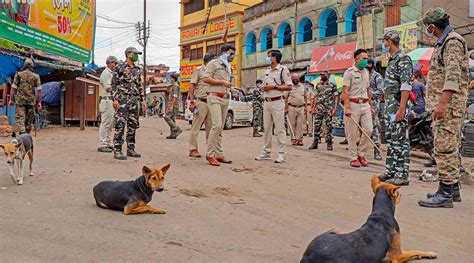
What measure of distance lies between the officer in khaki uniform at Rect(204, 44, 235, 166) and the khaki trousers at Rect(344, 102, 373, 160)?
Answer: 2.19m

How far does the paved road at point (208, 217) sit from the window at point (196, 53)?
98.5 feet

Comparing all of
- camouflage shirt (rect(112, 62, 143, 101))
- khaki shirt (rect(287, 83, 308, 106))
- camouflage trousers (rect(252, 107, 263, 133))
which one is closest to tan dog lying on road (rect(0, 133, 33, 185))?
camouflage shirt (rect(112, 62, 143, 101))

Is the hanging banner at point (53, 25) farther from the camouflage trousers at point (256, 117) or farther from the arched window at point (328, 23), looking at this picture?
the arched window at point (328, 23)

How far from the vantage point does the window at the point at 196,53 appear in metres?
35.9

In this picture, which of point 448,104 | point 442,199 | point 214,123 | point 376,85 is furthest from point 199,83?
point 442,199

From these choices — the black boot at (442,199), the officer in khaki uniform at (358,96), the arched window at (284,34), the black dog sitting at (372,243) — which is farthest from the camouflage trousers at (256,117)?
the arched window at (284,34)

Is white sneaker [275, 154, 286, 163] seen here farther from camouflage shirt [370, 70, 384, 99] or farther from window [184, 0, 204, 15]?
window [184, 0, 204, 15]

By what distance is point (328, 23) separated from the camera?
81.1 ft

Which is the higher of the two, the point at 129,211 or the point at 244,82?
the point at 244,82

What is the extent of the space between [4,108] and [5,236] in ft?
36.7

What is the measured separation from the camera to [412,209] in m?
Result: 4.40

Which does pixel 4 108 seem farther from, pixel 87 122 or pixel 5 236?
pixel 5 236

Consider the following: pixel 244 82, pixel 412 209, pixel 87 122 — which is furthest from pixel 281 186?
pixel 244 82

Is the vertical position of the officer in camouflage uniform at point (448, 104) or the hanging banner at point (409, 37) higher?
the hanging banner at point (409, 37)
